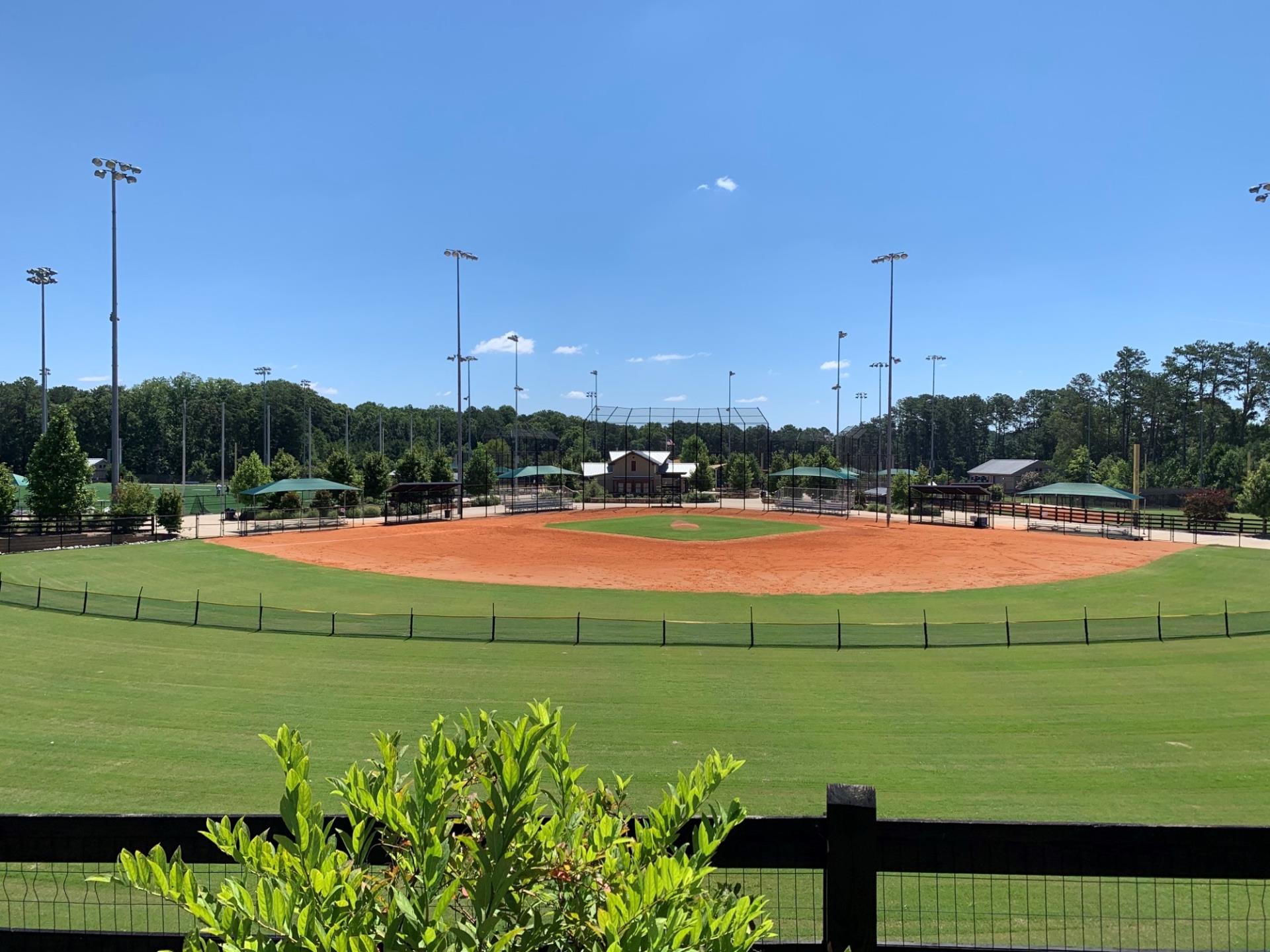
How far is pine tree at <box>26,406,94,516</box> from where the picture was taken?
138 feet

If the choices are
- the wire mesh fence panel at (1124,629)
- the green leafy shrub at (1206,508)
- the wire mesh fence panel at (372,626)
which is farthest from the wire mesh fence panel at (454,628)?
the green leafy shrub at (1206,508)

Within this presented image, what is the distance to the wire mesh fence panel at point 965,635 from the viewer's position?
21.2 meters

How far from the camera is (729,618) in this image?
26344 mm

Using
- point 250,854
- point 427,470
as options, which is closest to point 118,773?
point 250,854

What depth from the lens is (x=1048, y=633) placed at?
22.2 metres

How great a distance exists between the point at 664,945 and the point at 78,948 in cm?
322

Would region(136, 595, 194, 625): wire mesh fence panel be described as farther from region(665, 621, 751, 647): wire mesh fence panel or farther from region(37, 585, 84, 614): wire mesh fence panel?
region(665, 621, 751, 647): wire mesh fence panel

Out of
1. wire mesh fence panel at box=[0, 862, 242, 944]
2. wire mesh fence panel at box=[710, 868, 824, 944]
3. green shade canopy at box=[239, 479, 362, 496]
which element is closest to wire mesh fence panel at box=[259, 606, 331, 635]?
wire mesh fence panel at box=[0, 862, 242, 944]

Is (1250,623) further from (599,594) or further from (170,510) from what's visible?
(170,510)

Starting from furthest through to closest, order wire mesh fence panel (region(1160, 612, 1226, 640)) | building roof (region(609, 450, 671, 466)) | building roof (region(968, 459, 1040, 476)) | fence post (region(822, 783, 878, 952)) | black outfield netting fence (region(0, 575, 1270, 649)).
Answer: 1. building roof (region(968, 459, 1040, 476))
2. building roof (region(609, 450, 671, 466))
3. wire mesh fence panel (region(1160, 612, 1226, 640))
4. black outfield netting fence (region(0, 575, 1270, 649))
5. fence post (region(822, 783, 878, 952))

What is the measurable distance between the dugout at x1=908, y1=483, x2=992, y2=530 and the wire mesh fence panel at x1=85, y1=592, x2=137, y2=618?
57.8 m

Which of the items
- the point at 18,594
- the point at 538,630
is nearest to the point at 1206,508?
the point at 538,630

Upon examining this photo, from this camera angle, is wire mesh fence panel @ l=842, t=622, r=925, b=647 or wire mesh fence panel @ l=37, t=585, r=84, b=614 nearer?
wire mesh fence panel @ l=842, t=622, r=925, b=647

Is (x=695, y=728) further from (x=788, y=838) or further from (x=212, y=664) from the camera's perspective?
(x=212, y=664)
